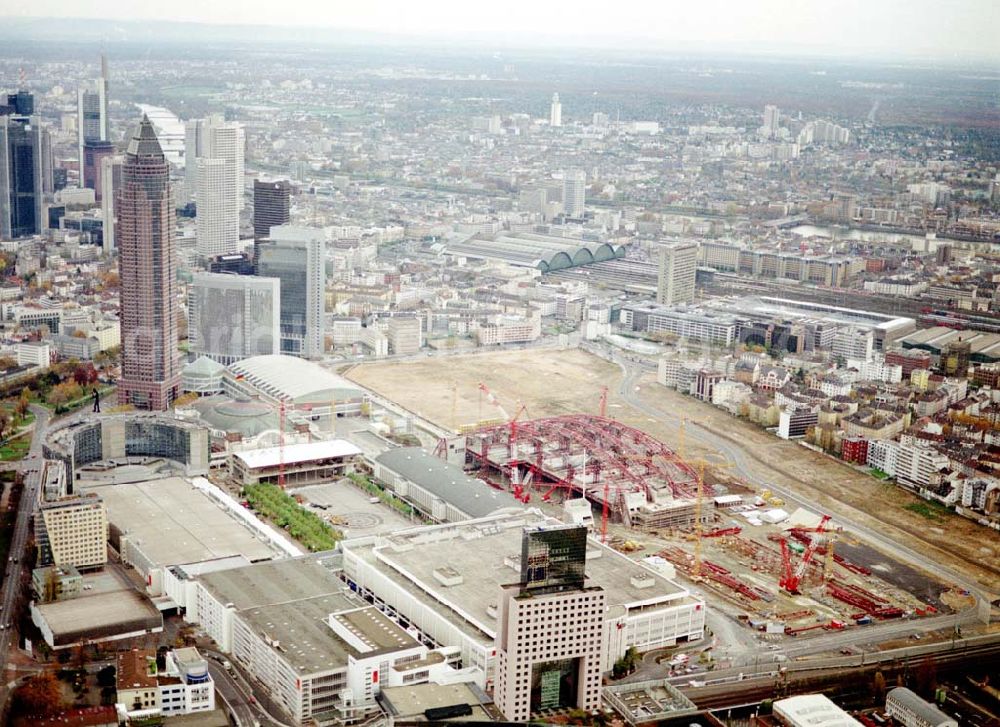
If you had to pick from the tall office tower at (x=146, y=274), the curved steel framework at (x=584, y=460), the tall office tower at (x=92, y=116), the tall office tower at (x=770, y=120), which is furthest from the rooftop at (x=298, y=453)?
the tall office tower at (x=92, y=116)

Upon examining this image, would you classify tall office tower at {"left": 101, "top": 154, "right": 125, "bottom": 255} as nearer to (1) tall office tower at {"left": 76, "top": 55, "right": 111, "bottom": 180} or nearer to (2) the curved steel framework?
(1) tall office tower at {"left": 76, "top": 55, "right": 111, "bottom": 180}

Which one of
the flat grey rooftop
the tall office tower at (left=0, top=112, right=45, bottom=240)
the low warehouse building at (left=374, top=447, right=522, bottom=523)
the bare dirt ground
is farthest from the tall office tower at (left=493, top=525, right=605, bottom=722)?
the tall office tower at (left=0, top=112, right=45, bottom=240)

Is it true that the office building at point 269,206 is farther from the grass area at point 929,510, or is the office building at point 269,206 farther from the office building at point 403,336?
the grass area at point 929,510

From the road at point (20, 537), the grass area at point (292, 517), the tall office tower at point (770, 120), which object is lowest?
the road at point (20, 537)

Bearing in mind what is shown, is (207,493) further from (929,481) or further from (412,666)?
(929,481)

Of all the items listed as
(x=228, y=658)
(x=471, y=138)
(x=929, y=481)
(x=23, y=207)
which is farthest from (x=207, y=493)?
(x=471, y=138)

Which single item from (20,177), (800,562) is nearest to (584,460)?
(800,562)

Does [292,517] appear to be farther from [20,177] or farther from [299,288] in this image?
[20,177]
